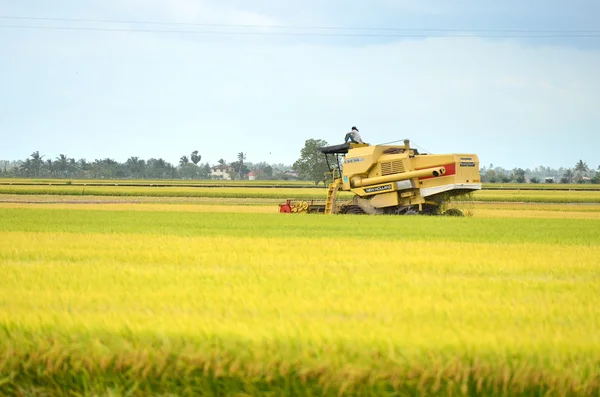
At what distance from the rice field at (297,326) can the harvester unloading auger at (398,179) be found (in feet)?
53.3

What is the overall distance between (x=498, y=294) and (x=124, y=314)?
14.3 feet

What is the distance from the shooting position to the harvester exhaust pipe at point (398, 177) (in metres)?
30.1

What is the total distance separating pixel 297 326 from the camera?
7.28 meters

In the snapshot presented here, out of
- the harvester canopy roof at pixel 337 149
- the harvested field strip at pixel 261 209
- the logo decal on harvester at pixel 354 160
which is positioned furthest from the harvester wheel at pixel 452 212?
the harvested field strip at pixel 261 209

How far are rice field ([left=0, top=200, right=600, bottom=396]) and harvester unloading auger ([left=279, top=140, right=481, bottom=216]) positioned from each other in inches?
640

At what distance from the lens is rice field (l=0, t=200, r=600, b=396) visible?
6594mm

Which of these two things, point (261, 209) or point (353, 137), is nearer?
point (353, 137)

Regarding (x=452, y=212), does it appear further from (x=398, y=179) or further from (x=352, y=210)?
(x=352, y=210)

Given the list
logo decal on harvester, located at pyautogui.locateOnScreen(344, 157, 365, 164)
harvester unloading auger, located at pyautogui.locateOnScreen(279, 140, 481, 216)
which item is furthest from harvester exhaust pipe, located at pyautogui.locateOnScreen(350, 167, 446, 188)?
logo decal on harvester, located at pyautogui.locateOnScreen(344, 157, 365, 164)

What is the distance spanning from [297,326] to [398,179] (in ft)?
78.7

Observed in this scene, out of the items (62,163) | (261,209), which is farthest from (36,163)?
(261,209)

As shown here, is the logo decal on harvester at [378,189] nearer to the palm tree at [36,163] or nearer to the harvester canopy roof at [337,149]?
the harvester canopy roof at [337,149]

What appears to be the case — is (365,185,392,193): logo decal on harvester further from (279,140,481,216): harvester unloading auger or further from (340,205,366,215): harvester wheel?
(340,205,366,215): harvester wheel

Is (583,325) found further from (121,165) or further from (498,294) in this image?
(121,165)
